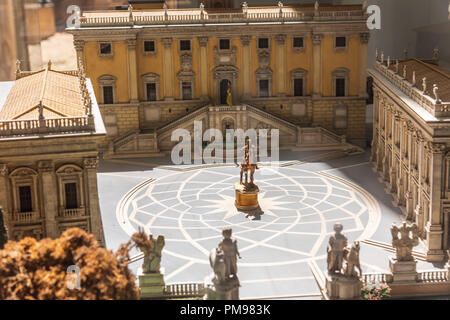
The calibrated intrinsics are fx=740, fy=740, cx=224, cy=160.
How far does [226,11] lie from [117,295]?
4538 centimetres

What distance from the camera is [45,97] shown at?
43.6 m

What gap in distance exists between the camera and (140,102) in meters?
65.3

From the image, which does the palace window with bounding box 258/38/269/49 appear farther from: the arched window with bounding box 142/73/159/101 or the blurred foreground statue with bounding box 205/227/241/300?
the blurred foreground statue with bounding box 205/227/241/300

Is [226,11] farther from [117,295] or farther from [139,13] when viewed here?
[117,295]

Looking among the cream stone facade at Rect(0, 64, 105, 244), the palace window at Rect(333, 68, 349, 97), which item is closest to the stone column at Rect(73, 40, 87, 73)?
the palace window at Rect(333, 68, 349, 97)

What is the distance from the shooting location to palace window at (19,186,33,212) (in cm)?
3825

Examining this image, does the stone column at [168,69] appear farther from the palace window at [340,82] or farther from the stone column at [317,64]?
the palace window at [340,82]

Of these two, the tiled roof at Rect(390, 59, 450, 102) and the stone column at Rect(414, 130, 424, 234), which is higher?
the tiled roof at Rect(390, 59, 450, 102)

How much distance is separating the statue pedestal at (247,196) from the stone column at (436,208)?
12.3 m

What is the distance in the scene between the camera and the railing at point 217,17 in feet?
209

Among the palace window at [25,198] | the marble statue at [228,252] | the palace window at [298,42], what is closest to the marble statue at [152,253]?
the marble statue at [228,252]

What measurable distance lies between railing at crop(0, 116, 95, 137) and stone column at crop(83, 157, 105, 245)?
1728 millimetres

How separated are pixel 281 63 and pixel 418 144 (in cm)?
2492

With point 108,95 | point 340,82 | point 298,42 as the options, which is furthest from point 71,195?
point 340,82
